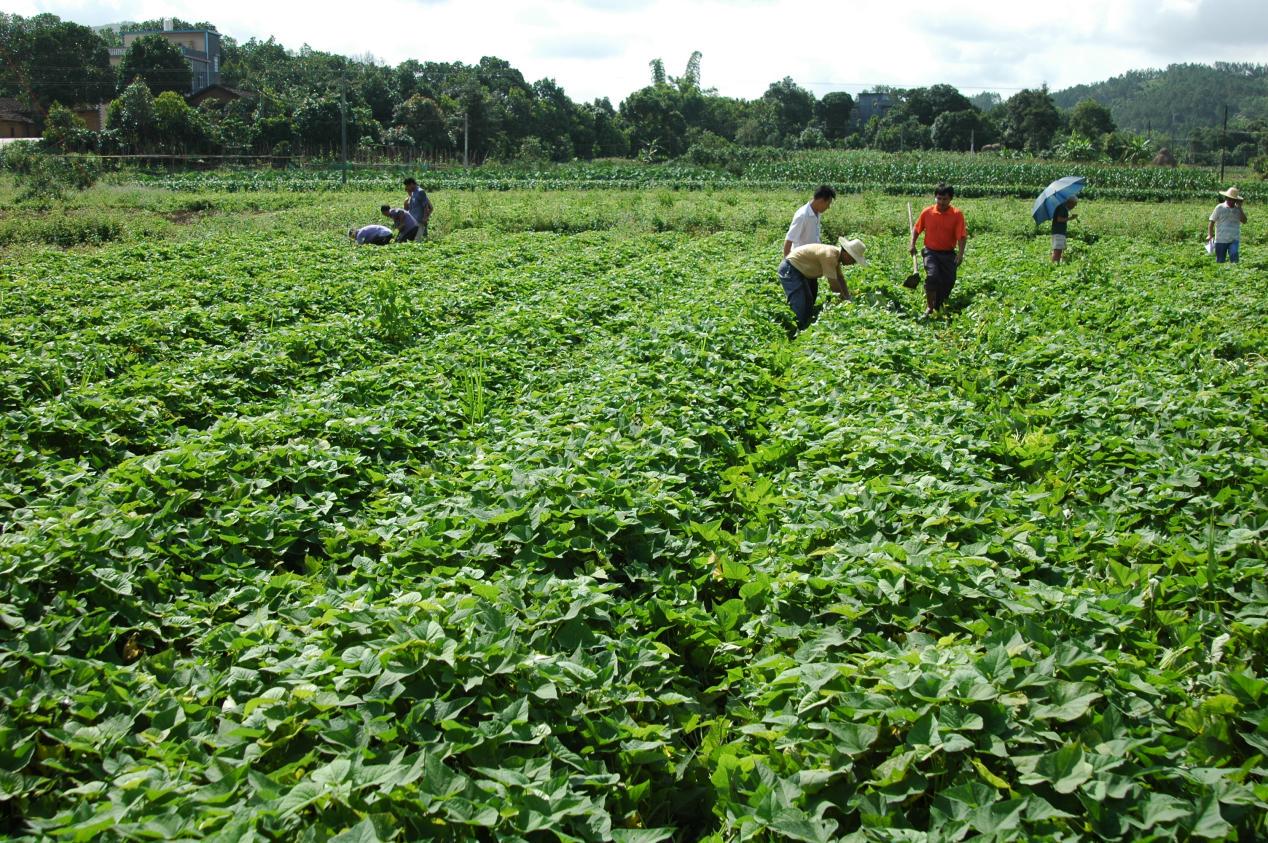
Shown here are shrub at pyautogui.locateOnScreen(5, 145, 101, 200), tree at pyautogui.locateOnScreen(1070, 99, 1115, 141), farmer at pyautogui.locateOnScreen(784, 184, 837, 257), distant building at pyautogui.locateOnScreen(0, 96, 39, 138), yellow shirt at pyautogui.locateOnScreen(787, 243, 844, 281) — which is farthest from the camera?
tree at pyautogui.locateOnScreen(1070, 99, 1115, 141)

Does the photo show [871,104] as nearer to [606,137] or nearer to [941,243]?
[606,137]

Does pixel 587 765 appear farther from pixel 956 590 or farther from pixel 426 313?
pixel 426 313

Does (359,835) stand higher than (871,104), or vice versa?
(871,104)

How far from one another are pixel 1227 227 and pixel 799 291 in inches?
350

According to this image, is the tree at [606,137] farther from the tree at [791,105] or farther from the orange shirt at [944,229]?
the orange shirt at [944,229]

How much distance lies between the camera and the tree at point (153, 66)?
235 ft

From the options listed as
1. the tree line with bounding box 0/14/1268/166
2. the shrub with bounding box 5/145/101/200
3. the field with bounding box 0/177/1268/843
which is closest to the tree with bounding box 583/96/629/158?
the tree line with bounding box 0/14/1268/166

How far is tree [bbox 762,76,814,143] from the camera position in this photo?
9374 cm

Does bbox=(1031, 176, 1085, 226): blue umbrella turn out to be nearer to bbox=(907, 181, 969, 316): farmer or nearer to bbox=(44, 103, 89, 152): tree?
bbox=(907, 181, 969, 316): farmer

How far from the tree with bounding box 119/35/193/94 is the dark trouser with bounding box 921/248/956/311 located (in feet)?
251

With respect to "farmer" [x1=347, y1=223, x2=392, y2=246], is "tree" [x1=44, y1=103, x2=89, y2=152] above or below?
above

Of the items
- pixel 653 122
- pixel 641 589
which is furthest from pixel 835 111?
pixel 641 589

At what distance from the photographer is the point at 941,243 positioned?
432 inches

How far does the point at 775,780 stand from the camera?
2.75m
